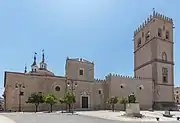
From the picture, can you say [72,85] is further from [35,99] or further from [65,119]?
[65,119]

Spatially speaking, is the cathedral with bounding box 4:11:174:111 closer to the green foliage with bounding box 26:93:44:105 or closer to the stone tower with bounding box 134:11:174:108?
the stone tower with bounding box 134:11:174:108

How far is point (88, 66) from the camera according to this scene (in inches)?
1738

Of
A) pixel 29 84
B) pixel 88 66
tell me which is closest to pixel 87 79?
pixel 88 66

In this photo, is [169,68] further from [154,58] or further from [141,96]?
[141,96]

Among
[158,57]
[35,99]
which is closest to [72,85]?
[35,99]

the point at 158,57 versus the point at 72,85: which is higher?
the point at 158,57

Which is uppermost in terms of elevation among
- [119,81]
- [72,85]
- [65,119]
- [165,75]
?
[165,75]

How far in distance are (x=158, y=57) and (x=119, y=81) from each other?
988 cm

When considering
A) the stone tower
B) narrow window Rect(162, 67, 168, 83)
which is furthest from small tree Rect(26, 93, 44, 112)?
narrow window Rect(162, 67, 168, 83)

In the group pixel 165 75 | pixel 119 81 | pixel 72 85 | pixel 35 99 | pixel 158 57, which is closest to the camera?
pixel 35 99

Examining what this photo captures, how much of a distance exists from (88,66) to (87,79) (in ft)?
7.91

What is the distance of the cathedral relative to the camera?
38.0 metres

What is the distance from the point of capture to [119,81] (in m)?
44.9

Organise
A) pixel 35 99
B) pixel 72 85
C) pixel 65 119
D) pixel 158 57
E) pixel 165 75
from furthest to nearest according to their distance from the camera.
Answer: pixel 165 75
pixel 158 57
pixel 72 85
pixel 35 99
pixel 65 119
